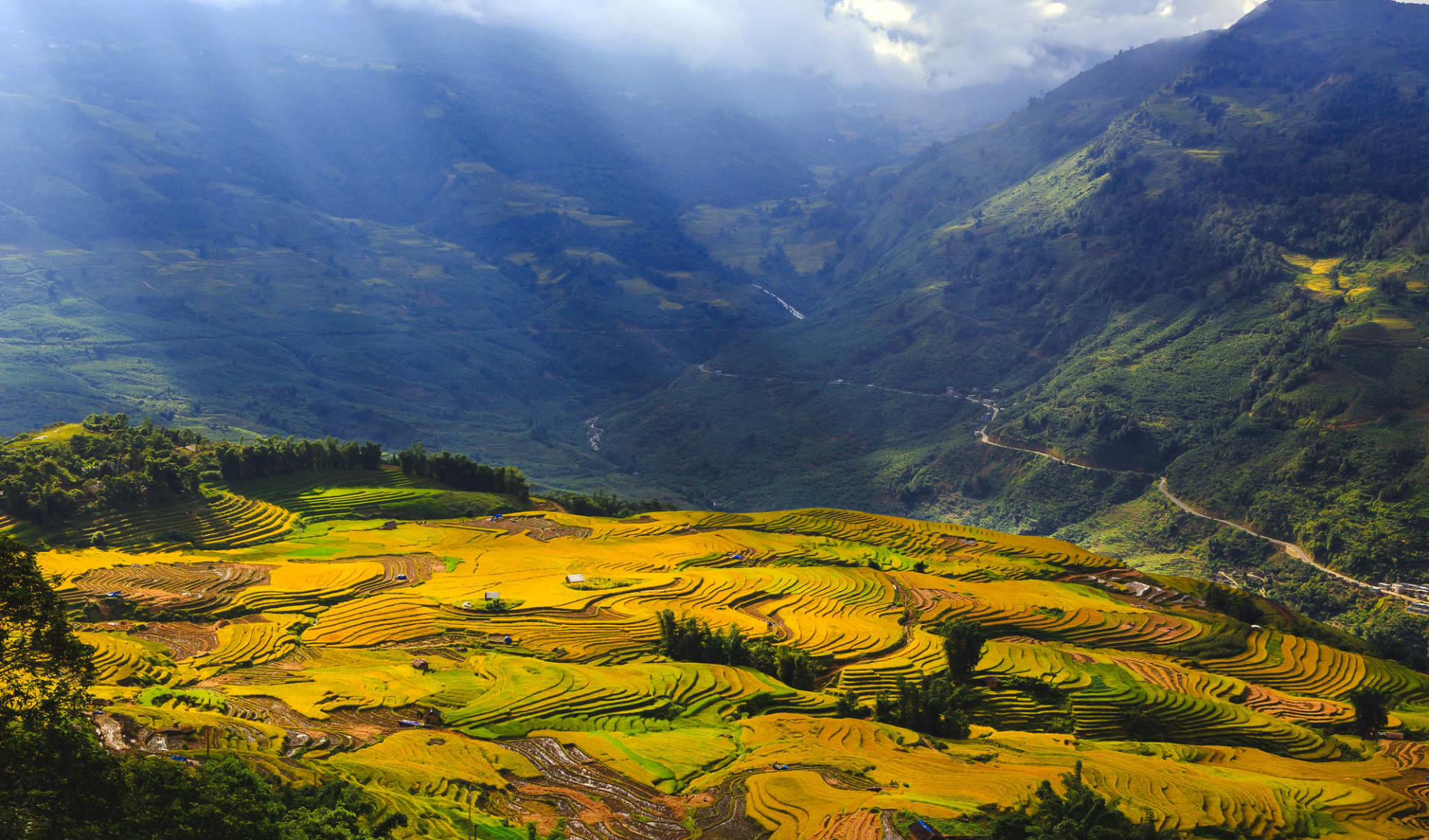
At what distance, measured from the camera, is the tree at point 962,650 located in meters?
49.3

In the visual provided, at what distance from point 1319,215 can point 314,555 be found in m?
166

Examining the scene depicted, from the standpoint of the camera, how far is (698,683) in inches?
1746

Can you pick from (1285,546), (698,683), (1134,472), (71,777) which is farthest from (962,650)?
(1134,472)

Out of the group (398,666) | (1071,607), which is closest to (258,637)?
(398,666)

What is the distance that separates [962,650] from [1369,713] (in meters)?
22.0

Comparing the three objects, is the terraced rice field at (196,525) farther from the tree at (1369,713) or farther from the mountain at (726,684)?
the tree at (1369,713)

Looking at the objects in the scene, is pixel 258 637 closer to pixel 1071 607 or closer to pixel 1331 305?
pixel 1071 607

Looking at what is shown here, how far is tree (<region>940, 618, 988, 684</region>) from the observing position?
49.3m

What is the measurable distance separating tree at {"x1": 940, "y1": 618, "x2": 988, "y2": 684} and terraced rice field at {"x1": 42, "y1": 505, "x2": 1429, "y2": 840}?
0.97 m

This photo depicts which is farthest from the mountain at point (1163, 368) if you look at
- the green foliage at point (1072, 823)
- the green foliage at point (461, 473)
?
the green foliage at point (1072, 823)

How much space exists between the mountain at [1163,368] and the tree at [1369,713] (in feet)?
162

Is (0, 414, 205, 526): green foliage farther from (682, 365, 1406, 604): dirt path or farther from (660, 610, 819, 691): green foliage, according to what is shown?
(682, 365, 1406, 604): dirt path

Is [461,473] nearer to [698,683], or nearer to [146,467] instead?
[146,467]

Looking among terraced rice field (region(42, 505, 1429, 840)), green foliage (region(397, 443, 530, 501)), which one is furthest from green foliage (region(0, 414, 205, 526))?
green foliage (region(397, 443, 530, 501))
